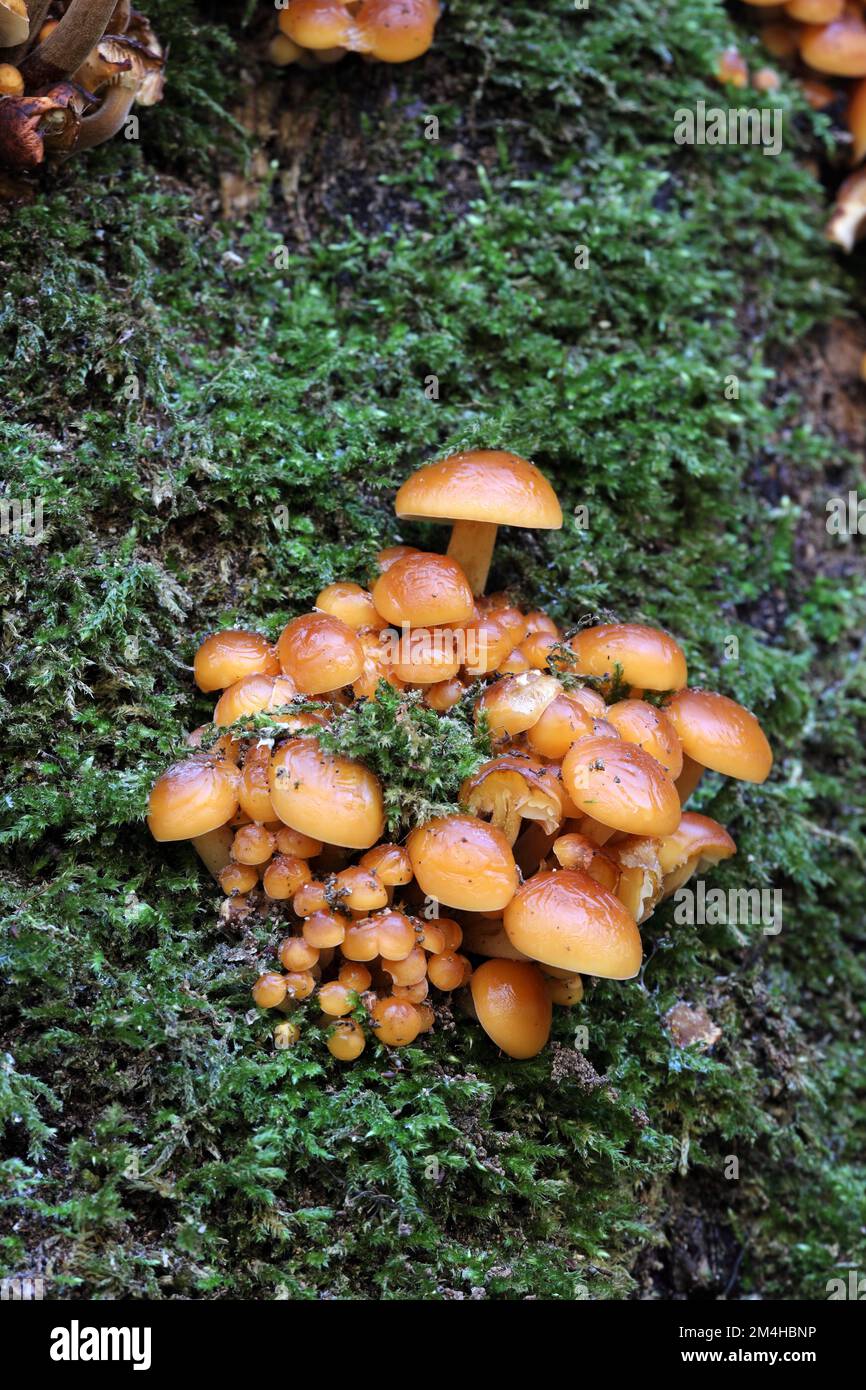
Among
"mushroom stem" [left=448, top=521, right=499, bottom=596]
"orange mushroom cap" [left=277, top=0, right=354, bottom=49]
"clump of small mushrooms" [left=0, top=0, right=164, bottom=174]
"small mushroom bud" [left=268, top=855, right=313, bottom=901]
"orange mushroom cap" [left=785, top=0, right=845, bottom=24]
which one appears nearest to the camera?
"small mushroom bud" [left=268, top=855, right=313, bottom=901]

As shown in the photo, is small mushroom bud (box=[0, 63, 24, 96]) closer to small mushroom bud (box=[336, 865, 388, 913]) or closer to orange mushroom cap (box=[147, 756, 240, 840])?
orange mushroom cap (box=[147, 756, 240, 840])

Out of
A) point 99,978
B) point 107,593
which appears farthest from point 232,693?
point 99,978

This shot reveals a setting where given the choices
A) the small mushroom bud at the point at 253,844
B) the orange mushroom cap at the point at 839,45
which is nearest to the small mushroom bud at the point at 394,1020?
the small mushroom bud at the point at 253,844

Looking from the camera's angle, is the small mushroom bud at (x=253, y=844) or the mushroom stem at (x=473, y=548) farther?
the mushroom stem at (x=473, y=548)

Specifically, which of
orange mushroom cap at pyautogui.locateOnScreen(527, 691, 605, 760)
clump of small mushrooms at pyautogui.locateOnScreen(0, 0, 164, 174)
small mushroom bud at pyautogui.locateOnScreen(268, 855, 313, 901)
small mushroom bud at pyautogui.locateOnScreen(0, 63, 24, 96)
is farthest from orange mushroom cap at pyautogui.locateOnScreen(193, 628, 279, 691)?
small mushroom bud at pyautogui.locateOnScreen(0, 63, 24, 96)

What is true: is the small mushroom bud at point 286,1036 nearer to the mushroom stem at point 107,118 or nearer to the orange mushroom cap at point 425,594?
the orange mushroom cap at point 425,594

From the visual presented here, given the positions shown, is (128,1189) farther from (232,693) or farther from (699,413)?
(699,413)

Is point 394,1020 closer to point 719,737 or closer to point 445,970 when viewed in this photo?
point 445,970
